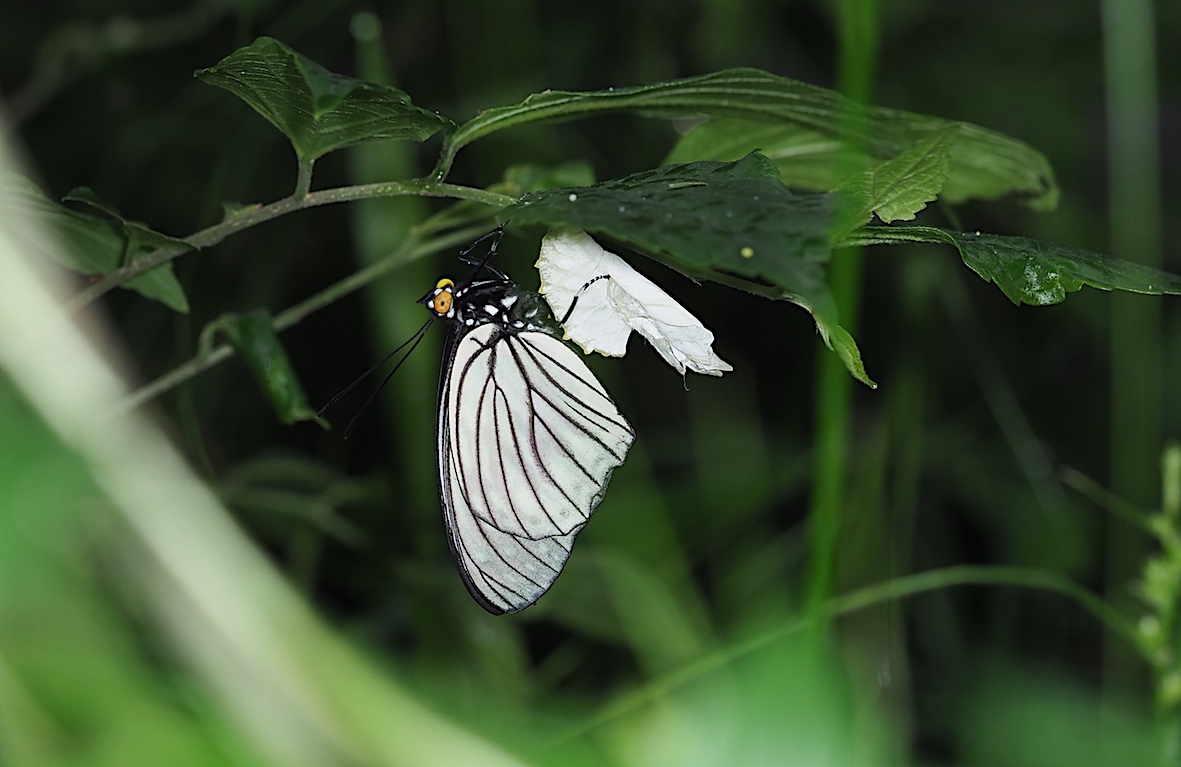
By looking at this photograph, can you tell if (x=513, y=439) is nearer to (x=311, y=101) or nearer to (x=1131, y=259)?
(x=311, y=101)

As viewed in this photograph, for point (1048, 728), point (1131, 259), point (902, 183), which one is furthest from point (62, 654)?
point (1131, 259)

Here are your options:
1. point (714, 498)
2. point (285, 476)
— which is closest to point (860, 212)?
point (285, 476)

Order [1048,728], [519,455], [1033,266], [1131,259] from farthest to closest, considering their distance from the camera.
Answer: [1131,259] → [1048,728] → [519,455] → [1033,266]

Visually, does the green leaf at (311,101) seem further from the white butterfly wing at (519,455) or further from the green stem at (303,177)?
the white butterfly wing at (519,455)

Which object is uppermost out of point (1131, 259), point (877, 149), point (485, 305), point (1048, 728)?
point (877, 149)

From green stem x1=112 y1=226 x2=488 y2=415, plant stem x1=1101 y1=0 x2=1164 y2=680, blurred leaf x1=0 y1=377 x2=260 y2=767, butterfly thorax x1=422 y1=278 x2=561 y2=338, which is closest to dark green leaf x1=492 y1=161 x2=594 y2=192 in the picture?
green stem x1=112 y1=226 x2=488 y2=415
